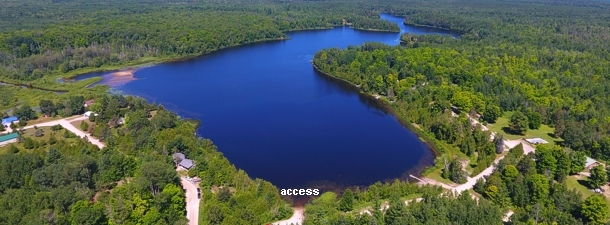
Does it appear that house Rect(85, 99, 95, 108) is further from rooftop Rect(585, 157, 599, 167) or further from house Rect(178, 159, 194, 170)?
rooftop Rect(585, 157, 599, 167)

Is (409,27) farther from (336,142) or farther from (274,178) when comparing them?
(274,178)

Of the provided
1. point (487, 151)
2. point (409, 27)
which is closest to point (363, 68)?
point (487, 151)

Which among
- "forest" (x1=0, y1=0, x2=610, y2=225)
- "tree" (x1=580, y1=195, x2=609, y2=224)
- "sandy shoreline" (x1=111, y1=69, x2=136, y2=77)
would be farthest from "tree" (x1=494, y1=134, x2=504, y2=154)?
"sandy shoreline" (x1=111, y1=69, x2=136, y2=77)

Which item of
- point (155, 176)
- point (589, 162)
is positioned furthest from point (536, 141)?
point (155, 176)

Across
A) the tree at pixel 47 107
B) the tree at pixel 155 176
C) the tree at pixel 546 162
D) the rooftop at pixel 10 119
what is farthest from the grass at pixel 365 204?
the rooftop at pixel 10 119

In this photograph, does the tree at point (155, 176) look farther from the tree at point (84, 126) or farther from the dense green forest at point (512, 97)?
the dense green forest at point (512, 97)

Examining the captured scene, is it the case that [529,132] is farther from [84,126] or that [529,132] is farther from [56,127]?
[56,127]
